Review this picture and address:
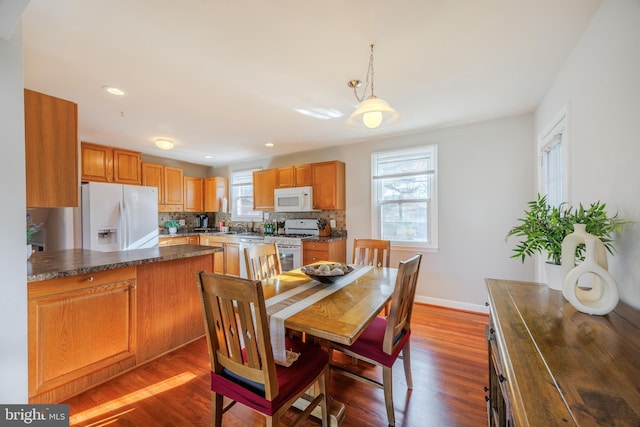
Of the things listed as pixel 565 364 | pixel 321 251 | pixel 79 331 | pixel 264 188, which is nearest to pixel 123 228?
pixel 264 188

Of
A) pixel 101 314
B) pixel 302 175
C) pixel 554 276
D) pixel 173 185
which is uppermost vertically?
pixel 302 175

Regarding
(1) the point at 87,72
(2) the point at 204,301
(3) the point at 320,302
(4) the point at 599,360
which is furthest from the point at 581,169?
(1) the point at 87,72

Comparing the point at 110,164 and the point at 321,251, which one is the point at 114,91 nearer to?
the point at 110,164

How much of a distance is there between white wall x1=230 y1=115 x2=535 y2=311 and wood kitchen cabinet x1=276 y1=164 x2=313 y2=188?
1.51 m

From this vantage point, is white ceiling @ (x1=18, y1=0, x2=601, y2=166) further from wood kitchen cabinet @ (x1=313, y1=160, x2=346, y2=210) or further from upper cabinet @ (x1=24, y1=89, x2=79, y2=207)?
wood kitchen cabinet @ (x1=313, y1=160, x2=346, y2=210)

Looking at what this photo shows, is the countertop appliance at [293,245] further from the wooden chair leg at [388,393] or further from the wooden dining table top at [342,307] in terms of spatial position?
the wooden chair leg at [388,393]

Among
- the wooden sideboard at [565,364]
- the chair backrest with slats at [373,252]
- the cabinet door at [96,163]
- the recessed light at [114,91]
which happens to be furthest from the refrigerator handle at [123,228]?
the wooden sideboard at [565,364]

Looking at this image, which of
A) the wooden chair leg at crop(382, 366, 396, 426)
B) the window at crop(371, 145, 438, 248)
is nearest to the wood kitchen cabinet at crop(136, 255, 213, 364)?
the wooden chair leg at crop(382, 366, 396, 426)

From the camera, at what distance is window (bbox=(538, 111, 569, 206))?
6.27 ft

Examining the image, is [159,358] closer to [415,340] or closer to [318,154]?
[415,340]

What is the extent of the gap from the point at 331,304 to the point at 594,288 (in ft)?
3.97

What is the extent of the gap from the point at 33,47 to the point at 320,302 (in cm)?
253

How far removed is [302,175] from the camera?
14.6ft

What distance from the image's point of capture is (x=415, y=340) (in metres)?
2.60
